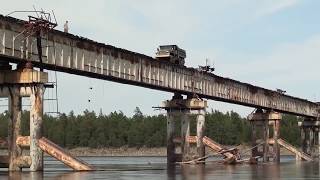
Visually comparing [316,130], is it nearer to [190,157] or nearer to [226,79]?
[226,79]

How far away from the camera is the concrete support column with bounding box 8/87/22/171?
5009 centimetres

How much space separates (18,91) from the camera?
5038cm

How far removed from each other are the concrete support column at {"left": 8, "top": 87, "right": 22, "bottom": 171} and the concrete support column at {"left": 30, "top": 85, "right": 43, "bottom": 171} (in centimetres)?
159

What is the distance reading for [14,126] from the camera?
166 feet

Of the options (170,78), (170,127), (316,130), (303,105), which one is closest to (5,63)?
(170,78)

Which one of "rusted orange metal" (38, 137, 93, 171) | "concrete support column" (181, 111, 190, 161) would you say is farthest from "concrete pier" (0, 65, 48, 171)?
"concrete support column" (181, 111, 190, 161)

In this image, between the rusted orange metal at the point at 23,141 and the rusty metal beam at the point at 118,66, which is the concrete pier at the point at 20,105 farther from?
the rusty metal beam at the point at 118,66

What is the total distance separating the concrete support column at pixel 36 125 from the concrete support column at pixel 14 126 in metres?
1.59

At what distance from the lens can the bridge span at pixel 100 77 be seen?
49312mm

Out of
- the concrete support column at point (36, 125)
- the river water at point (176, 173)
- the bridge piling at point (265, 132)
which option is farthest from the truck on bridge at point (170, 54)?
the bridge piling at point (265, 132)

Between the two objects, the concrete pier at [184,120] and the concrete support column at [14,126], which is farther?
the concrete pier at [184,120]

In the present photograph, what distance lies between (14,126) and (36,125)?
237cm

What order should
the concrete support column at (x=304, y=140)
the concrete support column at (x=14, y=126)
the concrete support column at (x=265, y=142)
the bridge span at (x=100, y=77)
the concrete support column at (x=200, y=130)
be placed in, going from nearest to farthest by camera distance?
the bridge span at (x=100, y=77) < the concrete support column at (x=14, y=126) < the concrete support column at (x=200, y=130) < the concrete support column at (x=265, y=142) < the concrete support column at (x=304, y=140)

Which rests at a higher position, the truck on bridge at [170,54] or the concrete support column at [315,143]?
the truck on bridge at [170,54]
